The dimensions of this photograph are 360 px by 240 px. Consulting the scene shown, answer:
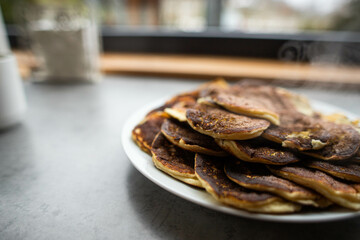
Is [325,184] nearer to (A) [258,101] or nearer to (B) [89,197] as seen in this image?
(A) [258,101]

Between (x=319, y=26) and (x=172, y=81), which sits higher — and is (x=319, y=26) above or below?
above

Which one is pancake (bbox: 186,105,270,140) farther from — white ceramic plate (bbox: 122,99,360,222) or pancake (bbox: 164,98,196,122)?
white ceramic plate (bbox: 122,99,360,222)

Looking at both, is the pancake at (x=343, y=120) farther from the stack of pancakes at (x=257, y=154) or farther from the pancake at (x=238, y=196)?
the pancake at (x=238, y=196)

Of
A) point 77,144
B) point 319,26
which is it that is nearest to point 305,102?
point 77,144

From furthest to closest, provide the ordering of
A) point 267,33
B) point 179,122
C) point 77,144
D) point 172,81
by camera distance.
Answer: point 267,33
point 172,81
point 77,144
point 179,122

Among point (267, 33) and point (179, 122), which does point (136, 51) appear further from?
point (179, 122)

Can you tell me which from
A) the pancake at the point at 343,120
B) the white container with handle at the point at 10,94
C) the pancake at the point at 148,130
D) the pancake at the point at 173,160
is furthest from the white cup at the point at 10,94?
the pancake at the point at 343,120

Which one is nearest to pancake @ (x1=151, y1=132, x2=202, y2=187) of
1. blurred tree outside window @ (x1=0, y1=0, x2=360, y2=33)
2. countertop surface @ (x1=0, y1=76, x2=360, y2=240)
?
countertop surface @ (x1=0, y1=76, x2=360, y2=240)
